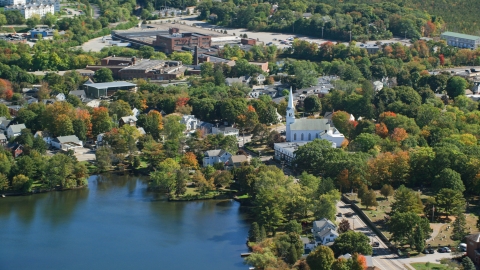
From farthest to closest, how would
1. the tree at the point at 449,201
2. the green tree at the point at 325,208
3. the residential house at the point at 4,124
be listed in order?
the residential house at the point at 4,124
the tree at the point at 449,201
the green tree at the point at 325,208

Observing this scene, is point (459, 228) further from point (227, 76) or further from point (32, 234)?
point (227, 76)

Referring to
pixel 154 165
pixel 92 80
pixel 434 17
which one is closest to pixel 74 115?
pixel 154 165

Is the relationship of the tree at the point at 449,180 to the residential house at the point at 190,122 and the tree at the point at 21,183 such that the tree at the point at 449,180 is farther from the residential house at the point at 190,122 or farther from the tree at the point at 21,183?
the tree at the point at 21,183

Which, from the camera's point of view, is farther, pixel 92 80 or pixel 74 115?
pixel 92 80

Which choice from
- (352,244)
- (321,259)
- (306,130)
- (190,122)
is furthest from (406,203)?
(190,122)

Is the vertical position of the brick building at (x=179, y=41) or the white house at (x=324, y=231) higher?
the brick building at (x=179, y=41)

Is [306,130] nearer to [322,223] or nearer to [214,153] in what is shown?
[214,153]

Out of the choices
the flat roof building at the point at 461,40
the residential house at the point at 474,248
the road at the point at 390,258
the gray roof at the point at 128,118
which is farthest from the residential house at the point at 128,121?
the flat roof building at the point at 461,40
